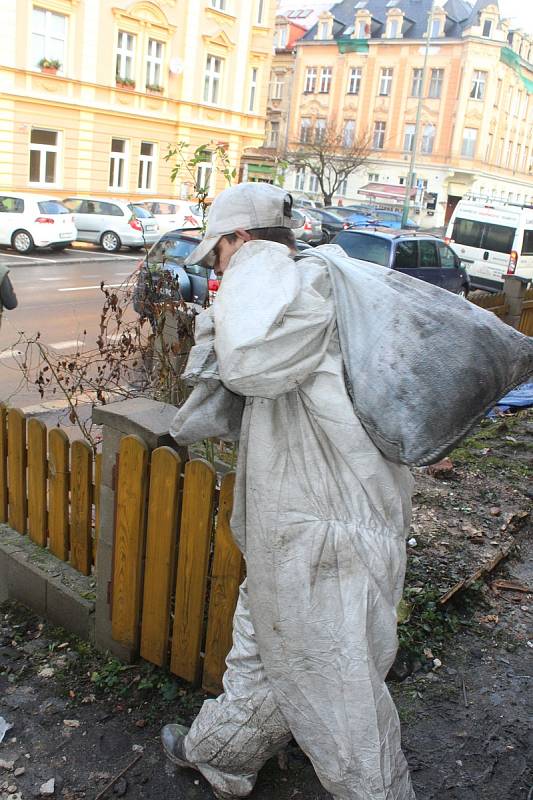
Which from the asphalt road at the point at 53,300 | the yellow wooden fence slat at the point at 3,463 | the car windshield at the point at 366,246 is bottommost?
the asphalt road at the point at 53,300

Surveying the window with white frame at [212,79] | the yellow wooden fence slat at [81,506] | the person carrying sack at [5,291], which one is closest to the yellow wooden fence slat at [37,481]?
the yellow wooden fence slat at [81,506]

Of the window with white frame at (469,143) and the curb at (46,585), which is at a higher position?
the window with white frame at (469,143)

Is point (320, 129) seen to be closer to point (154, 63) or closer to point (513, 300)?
point (154, 63)

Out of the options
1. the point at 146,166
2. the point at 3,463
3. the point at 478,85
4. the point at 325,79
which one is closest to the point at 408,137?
the point at 478,85

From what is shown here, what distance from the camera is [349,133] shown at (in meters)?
58.4

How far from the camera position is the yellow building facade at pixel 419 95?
55.0 metres

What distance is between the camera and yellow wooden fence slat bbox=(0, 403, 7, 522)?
13.0ft

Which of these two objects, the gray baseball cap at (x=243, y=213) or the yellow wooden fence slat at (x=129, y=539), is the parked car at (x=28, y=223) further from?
the gray baseball cap at (x=243, y=213)

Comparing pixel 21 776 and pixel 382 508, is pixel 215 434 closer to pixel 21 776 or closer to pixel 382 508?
pixel 382 508

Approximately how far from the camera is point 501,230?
18625mm

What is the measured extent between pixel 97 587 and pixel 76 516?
1.54ft

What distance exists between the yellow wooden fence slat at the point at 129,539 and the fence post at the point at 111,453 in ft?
0.17

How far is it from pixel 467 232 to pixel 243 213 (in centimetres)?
1825

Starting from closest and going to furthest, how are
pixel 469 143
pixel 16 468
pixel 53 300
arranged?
1. pixel 16 468
2. pixel 53 300
3. pixel 469 143
